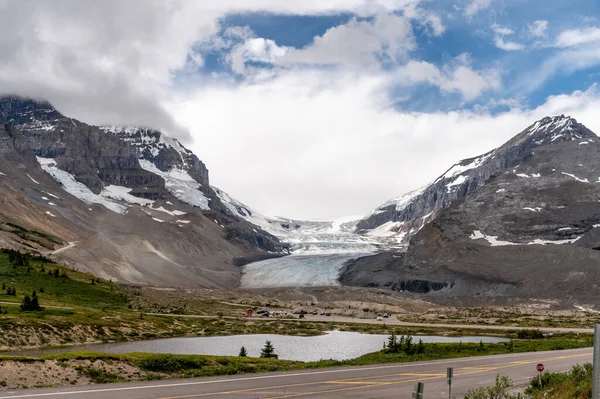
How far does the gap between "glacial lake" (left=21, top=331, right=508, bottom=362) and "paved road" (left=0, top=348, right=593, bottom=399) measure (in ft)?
99.7

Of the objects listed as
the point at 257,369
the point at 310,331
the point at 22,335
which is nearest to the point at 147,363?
the point at 257,369

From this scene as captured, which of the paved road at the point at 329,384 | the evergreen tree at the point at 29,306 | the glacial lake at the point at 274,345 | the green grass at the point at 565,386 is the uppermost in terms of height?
the green grass at the point at 565,386

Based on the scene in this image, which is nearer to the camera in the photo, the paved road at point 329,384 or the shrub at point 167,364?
the paved road at point 329,384

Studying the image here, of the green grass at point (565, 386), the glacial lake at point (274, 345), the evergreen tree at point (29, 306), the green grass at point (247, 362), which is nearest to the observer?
the green grass at point (565, 386)

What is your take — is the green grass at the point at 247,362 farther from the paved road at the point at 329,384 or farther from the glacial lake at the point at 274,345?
the glacial lake at the point at 274,345

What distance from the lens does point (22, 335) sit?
69812 millimetres

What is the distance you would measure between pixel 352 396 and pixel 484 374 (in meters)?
12.4

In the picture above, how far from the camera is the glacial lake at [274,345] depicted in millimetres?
72938

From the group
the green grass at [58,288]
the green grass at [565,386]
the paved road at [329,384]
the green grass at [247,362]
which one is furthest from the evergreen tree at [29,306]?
the green grass at [565,386]

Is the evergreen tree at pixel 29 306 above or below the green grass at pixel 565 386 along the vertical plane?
below

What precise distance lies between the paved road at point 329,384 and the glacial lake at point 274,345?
30.4 m

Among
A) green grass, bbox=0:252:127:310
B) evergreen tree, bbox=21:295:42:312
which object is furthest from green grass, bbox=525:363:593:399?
green grass, bbox=0:252:127:310

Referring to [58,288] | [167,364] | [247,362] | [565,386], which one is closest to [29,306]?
[58,288]

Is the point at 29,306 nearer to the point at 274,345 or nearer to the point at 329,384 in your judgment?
the point at 274,345
